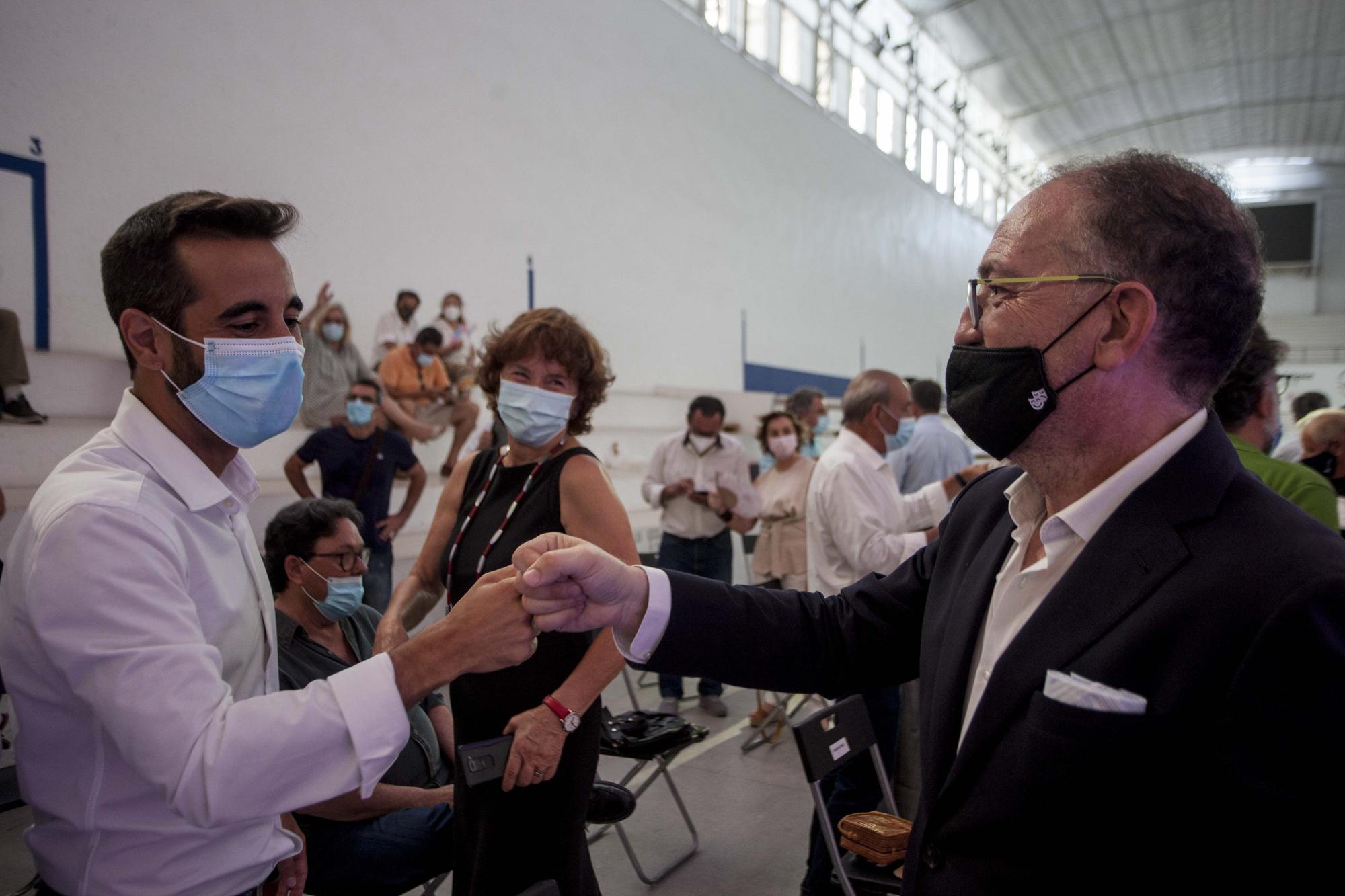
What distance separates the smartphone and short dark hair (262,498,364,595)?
3.79ft

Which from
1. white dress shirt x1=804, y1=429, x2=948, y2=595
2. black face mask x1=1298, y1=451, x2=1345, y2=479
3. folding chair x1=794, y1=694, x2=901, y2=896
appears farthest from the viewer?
black face mask x1=1298, y1=451, x2=1345, y2=479

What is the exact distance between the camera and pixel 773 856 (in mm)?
3430

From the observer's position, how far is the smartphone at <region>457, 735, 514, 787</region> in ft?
5.48

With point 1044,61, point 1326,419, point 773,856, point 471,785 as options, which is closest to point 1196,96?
point 1044,61

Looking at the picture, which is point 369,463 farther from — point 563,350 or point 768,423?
point 563,350

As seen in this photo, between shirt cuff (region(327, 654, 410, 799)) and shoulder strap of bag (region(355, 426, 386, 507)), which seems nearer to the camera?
shirt cuff (region(327, 654, 410, 799))

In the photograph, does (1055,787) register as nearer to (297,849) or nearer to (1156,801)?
(1156,801)

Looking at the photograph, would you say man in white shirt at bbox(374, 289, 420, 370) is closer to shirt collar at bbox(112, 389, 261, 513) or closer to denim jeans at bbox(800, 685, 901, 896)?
denim jeans at bbox(800, 685, 901, 896)

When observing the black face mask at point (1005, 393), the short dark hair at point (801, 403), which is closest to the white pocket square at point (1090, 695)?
the black face mask at point (1005, 393)

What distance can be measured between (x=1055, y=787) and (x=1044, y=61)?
66.7 feet

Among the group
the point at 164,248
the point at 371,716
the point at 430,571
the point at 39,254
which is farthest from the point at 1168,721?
the point at 39,254

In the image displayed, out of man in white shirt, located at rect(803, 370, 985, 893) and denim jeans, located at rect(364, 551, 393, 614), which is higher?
man in white shirt, located at rect(803, 370, 985, 893)

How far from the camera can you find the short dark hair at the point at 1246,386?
2.59 metres

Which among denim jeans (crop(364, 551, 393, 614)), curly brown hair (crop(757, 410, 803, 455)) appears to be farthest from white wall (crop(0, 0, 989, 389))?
curly brown hair (crop(757, 410, 803, 455))
